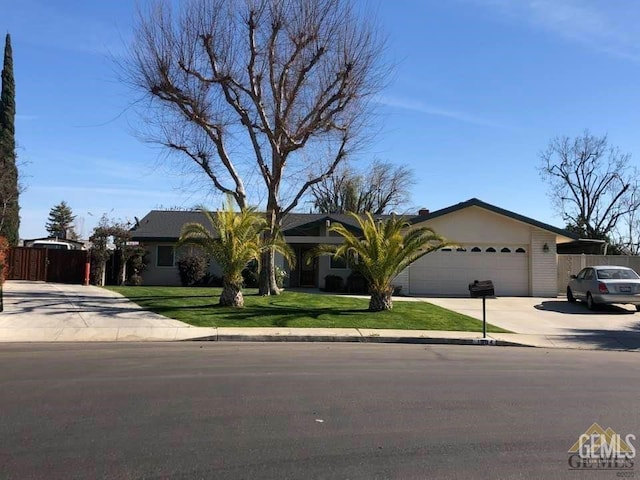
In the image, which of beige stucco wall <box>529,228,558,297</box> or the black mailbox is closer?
the black mailbox

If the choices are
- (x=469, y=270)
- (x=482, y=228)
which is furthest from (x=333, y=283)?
(x=482, y=228)

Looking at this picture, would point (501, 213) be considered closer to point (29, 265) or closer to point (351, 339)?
point (351, 339)

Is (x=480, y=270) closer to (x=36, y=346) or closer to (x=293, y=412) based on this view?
(x=36, y=346)

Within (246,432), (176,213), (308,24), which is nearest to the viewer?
(246,432)

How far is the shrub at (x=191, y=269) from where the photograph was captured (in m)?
28.2

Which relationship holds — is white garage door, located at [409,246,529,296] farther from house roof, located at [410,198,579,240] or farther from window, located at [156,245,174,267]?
window, located at [156,245,174,267]

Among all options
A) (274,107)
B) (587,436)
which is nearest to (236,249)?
(274,107)

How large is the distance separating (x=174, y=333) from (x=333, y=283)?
45.6 ft

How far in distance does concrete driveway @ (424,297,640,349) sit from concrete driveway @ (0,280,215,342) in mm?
8507

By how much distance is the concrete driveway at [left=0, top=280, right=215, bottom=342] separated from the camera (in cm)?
1289

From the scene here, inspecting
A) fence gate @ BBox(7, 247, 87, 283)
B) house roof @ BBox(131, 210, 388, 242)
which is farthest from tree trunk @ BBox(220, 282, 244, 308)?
fence gate @ BBox(7, 247, 87, 283)

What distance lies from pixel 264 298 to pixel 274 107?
689cm

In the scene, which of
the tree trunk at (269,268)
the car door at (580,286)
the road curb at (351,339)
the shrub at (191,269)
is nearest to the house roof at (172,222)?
the shrub at (191,269)

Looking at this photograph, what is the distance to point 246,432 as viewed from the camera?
17.7 feet
